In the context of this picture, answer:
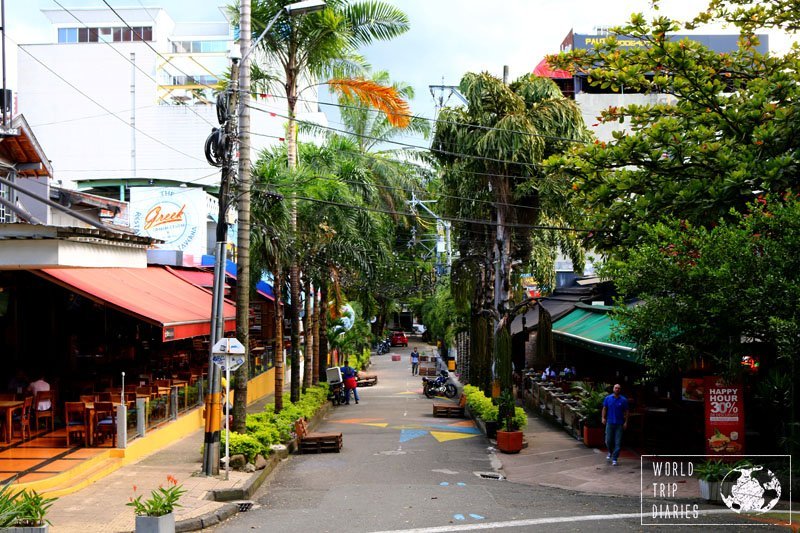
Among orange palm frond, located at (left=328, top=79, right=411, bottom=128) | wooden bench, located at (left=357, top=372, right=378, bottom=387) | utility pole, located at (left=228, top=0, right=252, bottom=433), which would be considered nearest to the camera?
utility pole, located at (left=228, top=0, right=252, bottom=433)

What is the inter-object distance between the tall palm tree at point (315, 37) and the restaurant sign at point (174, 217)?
51.9 ft

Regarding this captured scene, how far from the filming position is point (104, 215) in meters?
28.0

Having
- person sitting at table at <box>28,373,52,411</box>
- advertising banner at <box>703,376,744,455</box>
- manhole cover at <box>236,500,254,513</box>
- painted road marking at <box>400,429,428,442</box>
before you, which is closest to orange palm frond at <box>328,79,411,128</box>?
painted road marking at <box>400,429,428,442</box>

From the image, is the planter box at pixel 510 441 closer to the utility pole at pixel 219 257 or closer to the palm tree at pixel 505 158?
the palm tree at pixel 505 158

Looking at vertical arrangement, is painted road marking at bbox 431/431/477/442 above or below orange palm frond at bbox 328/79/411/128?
below

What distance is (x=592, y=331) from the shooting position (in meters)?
24.9

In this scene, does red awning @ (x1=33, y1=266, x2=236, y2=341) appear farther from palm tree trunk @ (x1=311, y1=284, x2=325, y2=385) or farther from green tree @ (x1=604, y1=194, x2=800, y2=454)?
green tree @ (x1=604, y1=194, x2=800, y2=454)

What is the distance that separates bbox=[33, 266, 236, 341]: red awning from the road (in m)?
4.11

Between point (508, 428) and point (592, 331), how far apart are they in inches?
200

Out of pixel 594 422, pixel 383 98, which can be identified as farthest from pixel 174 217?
pixel 594 422

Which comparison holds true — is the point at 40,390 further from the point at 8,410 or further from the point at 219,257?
the point at 219,257

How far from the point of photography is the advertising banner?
15.6 m

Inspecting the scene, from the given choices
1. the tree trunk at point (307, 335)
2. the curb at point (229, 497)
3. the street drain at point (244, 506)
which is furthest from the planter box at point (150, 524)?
the tree trunk at point (307, 335)

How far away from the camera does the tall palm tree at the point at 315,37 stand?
24.2 metres
